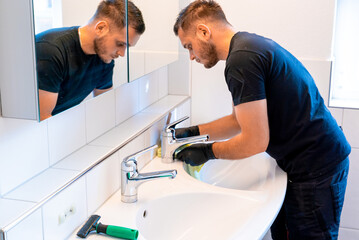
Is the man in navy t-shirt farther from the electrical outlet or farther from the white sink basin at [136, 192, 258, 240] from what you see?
the electrical outlet

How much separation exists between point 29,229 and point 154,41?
99 centimetres

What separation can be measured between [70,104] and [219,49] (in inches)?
23.1

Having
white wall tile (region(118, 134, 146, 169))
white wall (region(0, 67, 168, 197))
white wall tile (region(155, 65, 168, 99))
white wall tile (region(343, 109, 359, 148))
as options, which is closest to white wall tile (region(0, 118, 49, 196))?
white wall (region(0, 67, 168, 197))

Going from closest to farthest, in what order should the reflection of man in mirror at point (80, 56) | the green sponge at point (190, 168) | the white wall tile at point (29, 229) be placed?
the white wall tile at point (29, 229) < the reflection of man in mirror at point (80, 56) < the green sponge at point (190, 168)

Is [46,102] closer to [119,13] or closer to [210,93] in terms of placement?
[119,13]

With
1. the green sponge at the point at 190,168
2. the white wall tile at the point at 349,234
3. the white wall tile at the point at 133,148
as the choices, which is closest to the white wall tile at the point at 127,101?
the white wall tile at the point at 133,148

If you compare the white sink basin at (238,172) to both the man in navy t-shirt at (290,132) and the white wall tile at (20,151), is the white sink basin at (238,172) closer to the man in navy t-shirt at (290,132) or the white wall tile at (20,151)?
the man in navy t-shirt at (290,132)

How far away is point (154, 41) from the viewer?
1.89m

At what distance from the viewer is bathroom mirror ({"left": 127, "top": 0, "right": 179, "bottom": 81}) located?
5.57 ft

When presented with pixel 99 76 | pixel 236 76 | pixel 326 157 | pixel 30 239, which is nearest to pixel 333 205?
pixel 326 157

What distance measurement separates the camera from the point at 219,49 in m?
1.64

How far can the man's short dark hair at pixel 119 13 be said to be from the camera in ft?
4.50

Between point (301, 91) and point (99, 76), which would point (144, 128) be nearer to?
point (99, 76)

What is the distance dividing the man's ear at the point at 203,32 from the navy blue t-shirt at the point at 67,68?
1.10ft
